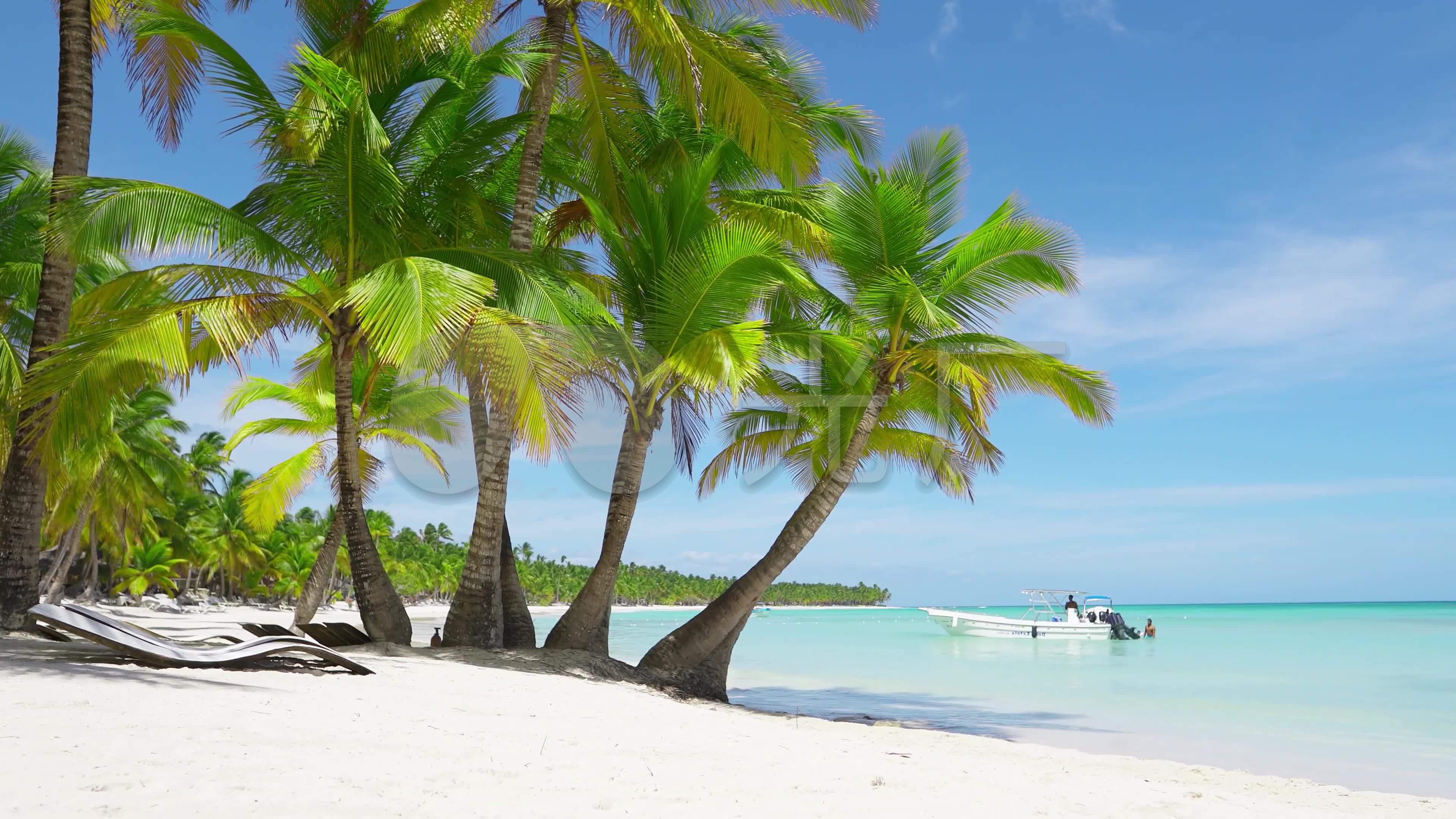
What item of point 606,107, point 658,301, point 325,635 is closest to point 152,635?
point 325,635

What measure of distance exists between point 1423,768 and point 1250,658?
19.7 metres

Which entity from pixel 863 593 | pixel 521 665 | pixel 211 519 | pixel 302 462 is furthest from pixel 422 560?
pixel 863 593

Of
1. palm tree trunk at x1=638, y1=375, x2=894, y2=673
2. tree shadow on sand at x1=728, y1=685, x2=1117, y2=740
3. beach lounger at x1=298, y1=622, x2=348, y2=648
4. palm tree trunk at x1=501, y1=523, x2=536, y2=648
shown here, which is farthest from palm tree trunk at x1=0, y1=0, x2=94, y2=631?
tree shadow on sand at x1=728, y1=685, x2=1117, y2=740

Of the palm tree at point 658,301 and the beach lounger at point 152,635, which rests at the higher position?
the palm tree at point 658,301

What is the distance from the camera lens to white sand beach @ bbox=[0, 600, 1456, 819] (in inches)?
143

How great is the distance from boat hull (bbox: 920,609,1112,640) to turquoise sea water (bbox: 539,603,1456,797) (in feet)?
1.46

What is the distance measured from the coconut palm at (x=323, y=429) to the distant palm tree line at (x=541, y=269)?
2.87ft

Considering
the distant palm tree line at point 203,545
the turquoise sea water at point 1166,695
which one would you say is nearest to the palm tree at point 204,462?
the distant palm tree line at point 203,545

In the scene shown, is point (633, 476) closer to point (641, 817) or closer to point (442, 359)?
point (442, 359)

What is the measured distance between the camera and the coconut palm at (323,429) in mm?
15898

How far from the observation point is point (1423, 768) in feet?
33.1

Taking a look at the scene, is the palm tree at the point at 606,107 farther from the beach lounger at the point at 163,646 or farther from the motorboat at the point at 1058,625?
the motorboat at the point at 1058,625

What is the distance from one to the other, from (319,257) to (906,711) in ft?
33.5

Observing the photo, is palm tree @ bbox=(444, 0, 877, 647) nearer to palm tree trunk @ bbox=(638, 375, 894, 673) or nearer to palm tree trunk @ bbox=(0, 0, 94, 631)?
palm tree trunk @ bbox=(638, 375, 894, 673)
